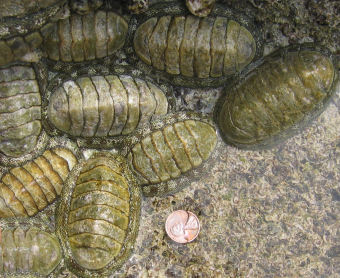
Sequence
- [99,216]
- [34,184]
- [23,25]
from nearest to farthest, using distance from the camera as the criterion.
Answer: [23,25]
[99,216]
[34,184]

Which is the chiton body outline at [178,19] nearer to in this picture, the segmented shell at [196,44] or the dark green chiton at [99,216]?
the segmented shell at [196,44]

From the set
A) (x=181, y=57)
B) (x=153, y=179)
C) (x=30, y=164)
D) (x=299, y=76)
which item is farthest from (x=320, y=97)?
(x=30, y=164)

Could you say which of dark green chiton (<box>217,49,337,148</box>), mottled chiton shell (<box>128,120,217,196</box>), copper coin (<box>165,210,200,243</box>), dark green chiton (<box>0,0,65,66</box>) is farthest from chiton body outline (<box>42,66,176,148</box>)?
copper coin (<box>165,210,200,243</box>)

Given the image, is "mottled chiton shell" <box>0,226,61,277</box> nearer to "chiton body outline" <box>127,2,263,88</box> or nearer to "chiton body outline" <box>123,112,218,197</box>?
"chiton body outline" <box>123,112,218,197</box>

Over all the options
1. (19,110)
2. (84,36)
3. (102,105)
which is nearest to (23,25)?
(84,36)

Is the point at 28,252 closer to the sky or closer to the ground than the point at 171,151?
closer to the ground

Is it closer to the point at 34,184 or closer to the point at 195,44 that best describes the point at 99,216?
the point at 34,184
